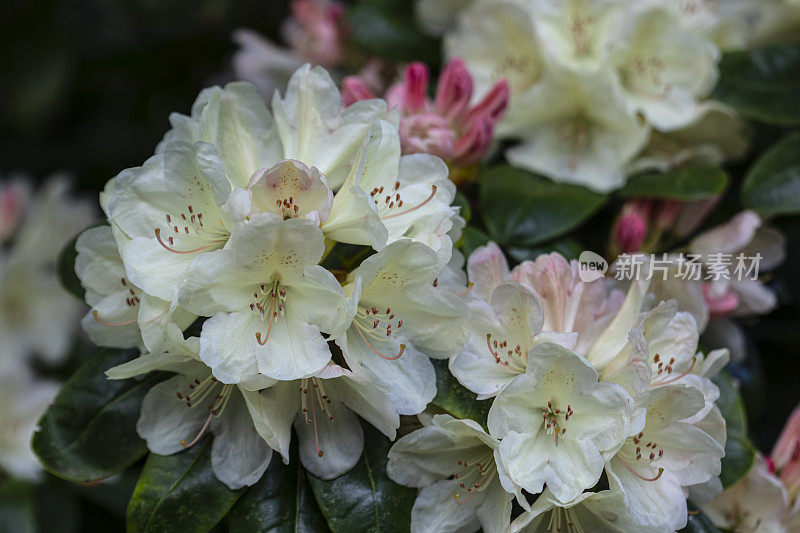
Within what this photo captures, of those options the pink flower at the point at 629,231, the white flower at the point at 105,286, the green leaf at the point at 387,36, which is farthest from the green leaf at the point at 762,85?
the white flower at the point at 105,286

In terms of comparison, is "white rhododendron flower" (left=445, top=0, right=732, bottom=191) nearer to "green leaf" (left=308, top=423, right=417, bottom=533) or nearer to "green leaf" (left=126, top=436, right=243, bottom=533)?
"green leaf" (left=308, top=423, right=417, bottom=533)

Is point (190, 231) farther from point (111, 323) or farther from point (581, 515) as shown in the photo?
point (581, 515)

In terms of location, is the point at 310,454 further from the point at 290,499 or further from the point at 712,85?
the point at 712,85

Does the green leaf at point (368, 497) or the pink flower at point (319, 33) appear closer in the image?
the green leaf at point (368, 497)

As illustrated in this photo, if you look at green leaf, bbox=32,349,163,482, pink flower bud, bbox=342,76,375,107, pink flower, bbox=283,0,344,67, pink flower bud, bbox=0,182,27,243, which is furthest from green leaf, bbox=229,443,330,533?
pink flower bud, bbox=0,182,27,243

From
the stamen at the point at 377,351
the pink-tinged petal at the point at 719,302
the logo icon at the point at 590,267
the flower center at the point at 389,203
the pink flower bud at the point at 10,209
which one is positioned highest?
the flower center at the point at 389,203

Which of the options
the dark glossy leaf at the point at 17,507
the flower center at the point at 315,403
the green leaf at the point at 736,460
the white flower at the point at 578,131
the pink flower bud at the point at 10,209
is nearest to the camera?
the flower center at the point at 315,403

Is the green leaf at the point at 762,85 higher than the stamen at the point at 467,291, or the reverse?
the green leaf at the point at 762,85

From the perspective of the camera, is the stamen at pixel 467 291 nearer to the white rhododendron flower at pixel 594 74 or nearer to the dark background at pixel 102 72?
the white rhododendron flower at pixel 594 74
